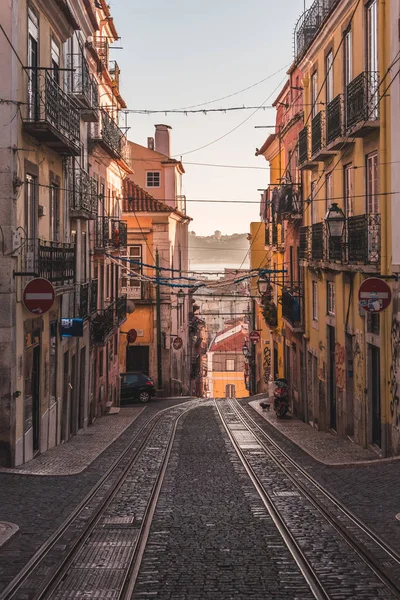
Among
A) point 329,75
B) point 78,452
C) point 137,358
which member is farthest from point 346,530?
point 137,358

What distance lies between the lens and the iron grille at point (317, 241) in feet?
71.9

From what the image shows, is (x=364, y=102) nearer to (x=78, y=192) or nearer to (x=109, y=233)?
(x=78, y=192)

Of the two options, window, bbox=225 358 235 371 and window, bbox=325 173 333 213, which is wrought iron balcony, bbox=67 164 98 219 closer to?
window, bbox=325 173 333 213

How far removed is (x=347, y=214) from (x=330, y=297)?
361 centimetres

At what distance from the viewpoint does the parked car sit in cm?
3647

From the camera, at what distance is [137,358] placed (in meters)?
44.5

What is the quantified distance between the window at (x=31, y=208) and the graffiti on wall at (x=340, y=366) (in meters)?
8.23

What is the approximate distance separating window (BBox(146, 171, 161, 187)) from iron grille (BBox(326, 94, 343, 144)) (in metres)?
28.9

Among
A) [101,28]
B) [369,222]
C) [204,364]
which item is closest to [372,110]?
[369,222]

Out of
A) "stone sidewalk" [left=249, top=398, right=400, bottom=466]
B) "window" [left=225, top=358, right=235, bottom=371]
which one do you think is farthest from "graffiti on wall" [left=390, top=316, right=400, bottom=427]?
"window" [left=225, top=358, right=235, bottom=371]

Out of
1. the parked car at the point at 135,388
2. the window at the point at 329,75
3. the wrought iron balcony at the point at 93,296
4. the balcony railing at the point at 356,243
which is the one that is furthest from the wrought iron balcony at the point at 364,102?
the parked car at the point at 135,388

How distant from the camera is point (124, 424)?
26.0 metres

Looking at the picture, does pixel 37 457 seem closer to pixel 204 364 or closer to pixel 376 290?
pixel 376 290

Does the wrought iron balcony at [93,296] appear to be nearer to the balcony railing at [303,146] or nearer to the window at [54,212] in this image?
the window at [54,212]
